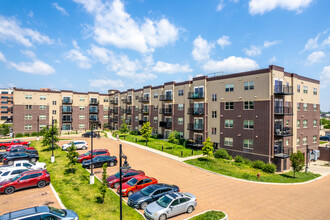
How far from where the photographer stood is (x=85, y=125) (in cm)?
6406

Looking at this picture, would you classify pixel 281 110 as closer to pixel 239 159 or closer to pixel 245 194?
pixel 239 159

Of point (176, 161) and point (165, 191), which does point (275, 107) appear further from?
point (165, 191)

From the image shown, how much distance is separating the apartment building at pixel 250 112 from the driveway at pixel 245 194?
8.56 meters

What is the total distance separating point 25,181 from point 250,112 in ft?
102

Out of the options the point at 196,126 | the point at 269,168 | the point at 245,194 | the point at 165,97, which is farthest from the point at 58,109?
the point at 245,194

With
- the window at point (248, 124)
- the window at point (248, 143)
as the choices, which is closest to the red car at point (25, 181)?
the window at point (248, 143)

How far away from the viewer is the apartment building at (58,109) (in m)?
53.5

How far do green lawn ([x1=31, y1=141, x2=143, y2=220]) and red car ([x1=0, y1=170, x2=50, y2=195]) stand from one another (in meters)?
1.24

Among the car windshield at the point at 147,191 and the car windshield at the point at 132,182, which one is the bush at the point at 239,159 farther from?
the car windshield at the point at 147,191

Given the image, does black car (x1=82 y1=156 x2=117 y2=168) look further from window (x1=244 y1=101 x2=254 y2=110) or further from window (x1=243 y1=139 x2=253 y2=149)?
window (x1=244 y1=101 x2=254 y2=110)

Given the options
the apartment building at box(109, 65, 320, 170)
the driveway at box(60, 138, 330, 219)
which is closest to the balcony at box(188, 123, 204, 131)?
the apartment building at box(109, 65, 320, 170)

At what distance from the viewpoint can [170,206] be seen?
44.9 feet

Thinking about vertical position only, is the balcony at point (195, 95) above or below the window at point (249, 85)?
below

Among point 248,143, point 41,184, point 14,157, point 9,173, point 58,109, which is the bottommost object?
point 41,184
